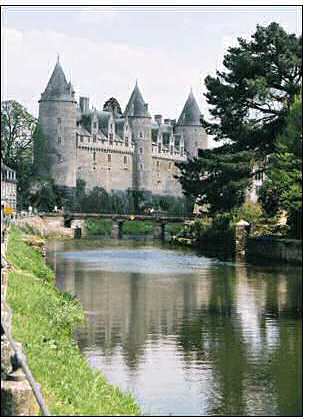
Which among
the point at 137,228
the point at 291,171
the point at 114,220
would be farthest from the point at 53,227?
the point at 291,171

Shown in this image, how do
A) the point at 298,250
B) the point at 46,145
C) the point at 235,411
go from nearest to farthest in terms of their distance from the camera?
the point at 235,411
the point at 298,250
the point at 46,145

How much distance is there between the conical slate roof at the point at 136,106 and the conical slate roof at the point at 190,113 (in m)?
9.12

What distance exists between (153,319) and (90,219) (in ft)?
169

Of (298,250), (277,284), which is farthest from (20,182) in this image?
(277,284)

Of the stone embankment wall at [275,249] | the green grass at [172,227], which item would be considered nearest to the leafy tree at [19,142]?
the green grass at [172,227]

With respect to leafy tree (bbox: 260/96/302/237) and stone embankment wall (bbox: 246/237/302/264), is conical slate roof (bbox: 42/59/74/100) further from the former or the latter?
leafy tree (bbox: 260/96/302/237)

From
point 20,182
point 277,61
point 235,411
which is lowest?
point 235,411

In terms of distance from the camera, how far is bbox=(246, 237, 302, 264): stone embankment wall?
3275cm

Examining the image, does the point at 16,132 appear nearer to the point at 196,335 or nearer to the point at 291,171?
the point at 291,171

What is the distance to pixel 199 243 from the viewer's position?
43.8 meters

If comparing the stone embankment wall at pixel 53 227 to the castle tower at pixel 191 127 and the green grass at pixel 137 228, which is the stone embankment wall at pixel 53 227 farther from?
the castle tower at pixel 191 127

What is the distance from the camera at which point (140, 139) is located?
306 ft

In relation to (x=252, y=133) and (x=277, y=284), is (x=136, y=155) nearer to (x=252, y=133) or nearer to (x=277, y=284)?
(x=252, y=133)

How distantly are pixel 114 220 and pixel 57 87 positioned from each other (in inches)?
692
